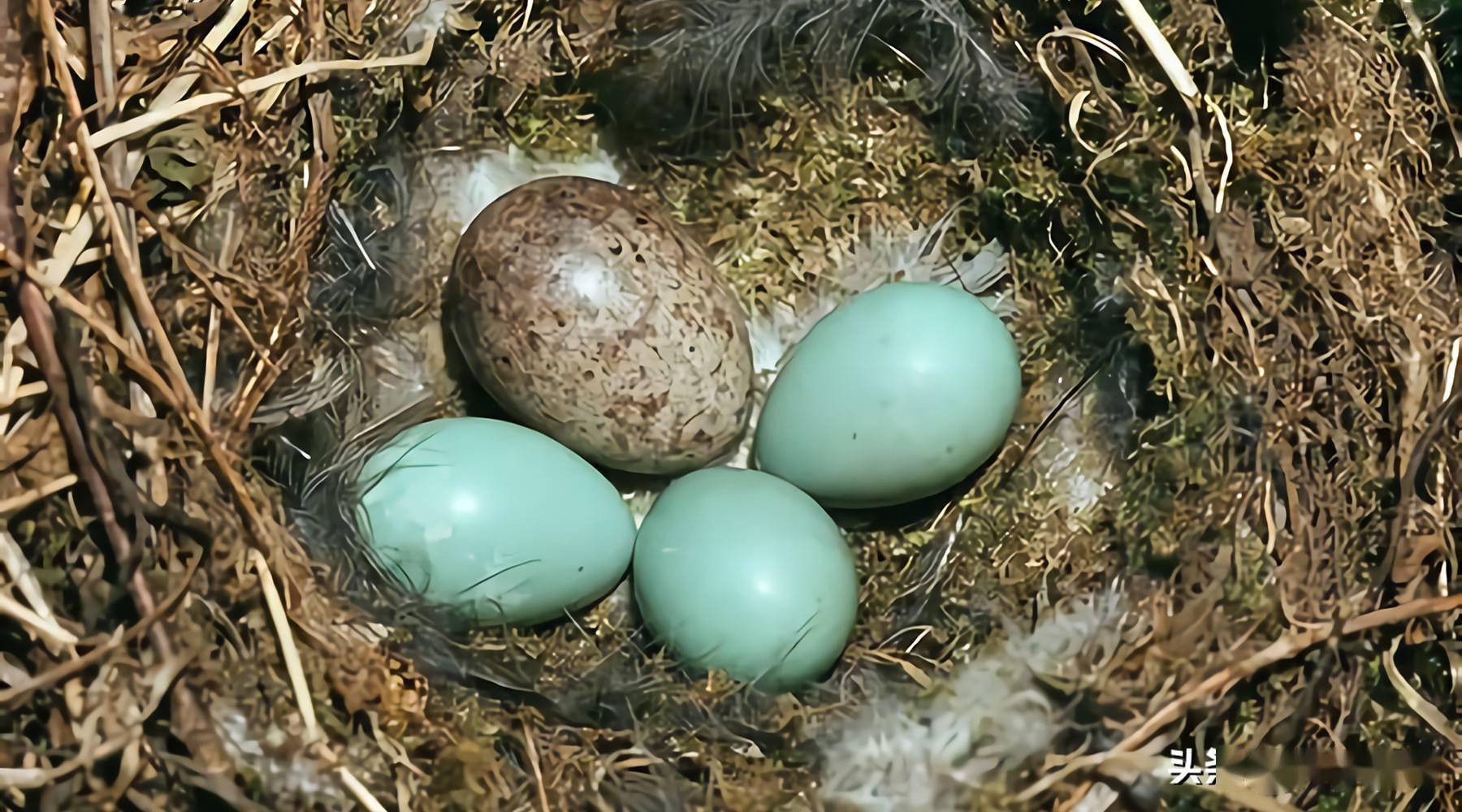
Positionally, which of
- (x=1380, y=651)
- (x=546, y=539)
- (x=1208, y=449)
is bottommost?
(x=1380, y=651)

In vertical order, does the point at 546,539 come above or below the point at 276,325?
below

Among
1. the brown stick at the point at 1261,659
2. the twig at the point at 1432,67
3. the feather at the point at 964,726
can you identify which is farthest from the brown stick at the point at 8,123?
the twig at the point at 1432,67

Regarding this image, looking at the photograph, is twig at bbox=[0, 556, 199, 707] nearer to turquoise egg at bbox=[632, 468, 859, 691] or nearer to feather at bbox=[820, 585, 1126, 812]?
turquoise egg at bbox=[632, 468, 859, 691]

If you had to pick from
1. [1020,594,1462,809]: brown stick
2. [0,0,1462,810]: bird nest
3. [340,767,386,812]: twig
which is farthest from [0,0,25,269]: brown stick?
[1020,594,1462,809]: brown stick

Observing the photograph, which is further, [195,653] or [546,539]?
[546,539]

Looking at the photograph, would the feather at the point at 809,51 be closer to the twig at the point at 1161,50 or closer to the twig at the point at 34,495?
the twig at the point at 1161,50

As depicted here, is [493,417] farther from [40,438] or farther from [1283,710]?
[1283,710]

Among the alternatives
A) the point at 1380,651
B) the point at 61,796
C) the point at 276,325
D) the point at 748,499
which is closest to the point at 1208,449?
the point at 1380,651
